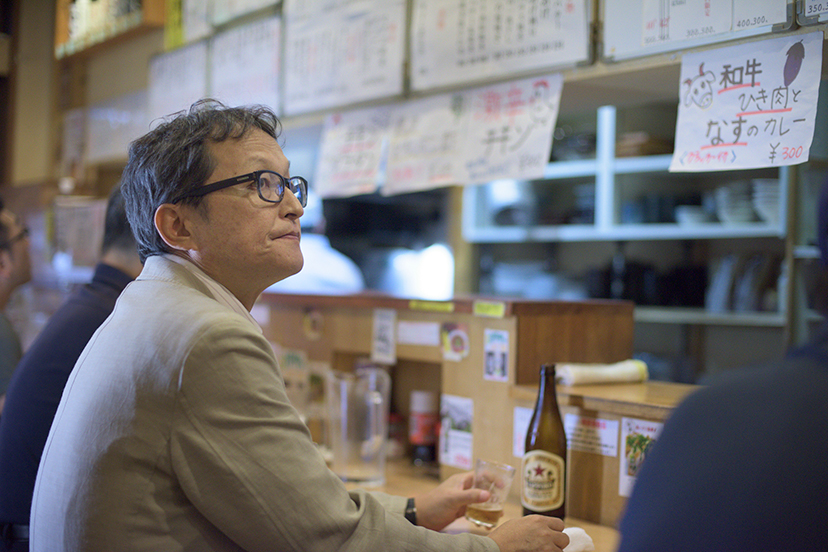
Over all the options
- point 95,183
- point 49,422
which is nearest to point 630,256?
point 95,183

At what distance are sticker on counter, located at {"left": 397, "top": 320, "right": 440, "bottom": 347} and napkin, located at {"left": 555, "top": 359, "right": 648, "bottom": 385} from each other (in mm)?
361

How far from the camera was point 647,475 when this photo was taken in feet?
2.54

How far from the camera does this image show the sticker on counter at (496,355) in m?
1.82

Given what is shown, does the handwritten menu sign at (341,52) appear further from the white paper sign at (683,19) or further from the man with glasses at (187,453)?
the man with glasses at (187,453)

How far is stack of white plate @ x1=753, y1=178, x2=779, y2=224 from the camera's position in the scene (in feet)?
11.2

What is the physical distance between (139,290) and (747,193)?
3164 millimetres

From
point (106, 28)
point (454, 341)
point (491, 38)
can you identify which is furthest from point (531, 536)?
point (106, 28)

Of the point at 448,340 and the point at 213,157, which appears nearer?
the point at 213,157

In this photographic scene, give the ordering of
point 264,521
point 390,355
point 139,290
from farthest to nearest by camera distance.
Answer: point 390,355 < point 139,290 < point 264,521

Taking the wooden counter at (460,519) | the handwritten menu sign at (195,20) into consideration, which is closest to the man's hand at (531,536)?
the wooden counter at (460,519)

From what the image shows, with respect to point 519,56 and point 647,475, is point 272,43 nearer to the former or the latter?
point 519,56

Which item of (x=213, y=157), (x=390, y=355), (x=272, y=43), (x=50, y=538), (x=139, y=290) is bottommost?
(x=50, y=538)

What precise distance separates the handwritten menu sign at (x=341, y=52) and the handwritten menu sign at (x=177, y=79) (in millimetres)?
596

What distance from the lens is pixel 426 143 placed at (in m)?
2.25
